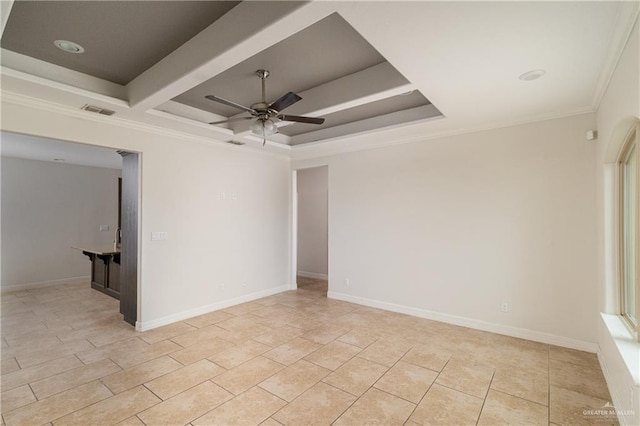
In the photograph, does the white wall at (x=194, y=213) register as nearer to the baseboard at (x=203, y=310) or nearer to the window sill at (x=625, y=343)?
the baseboard at (x=203, y=310)

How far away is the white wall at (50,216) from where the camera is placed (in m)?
6.12

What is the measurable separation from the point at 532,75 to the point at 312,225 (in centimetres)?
554

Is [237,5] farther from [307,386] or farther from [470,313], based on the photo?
[470,313]

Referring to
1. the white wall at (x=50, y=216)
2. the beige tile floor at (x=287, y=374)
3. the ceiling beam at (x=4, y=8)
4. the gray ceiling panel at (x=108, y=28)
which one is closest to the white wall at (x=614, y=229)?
the beige tile floor at (x=287, y=374)

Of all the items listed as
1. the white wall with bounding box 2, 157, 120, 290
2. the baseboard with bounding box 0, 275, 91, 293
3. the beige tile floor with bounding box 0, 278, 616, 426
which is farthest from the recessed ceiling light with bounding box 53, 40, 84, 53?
the baseboard with bounding box 0, 275, 91, 293

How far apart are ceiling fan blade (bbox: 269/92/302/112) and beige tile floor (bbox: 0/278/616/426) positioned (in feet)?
8.45

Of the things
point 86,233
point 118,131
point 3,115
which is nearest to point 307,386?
point 118,131

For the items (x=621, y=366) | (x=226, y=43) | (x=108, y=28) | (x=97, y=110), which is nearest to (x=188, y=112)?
(x=97, y=110)

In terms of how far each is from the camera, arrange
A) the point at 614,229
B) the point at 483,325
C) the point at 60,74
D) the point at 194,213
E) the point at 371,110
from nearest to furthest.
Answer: the point at 614,229, the point at 60,74, the point at 483,325, the point at 371,110, the point at 194,213

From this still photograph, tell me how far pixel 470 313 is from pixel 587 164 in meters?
2.24

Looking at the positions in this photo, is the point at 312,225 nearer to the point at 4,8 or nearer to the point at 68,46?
the point at 68,46

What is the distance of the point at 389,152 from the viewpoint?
475 centimetres

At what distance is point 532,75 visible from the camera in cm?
251

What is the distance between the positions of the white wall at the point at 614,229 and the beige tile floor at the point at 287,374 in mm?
370
